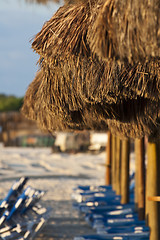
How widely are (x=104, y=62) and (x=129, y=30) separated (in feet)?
2.41

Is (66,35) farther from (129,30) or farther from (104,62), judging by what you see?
(129,30)

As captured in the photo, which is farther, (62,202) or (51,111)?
(62,202)

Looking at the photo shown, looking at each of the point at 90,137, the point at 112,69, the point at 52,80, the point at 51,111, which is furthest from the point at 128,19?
the point at 90,137

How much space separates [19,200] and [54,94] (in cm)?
178

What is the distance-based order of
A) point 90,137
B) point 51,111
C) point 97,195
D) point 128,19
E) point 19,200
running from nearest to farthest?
point 128,19 → point 51,111 → point 19,200 → point 97,195 → point 90,137

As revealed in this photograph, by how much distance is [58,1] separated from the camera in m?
4.33

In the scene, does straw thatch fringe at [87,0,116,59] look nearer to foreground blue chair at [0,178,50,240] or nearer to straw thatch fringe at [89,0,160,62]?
straw thatch fringe at [89,0,160,62]

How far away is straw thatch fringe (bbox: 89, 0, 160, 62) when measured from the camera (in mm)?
2234

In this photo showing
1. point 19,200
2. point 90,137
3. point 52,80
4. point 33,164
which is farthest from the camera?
point 90,137

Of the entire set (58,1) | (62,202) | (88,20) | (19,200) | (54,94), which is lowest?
(62,202)

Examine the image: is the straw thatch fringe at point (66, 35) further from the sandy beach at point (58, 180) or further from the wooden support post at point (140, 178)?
the sandy beach at point (58, 180)

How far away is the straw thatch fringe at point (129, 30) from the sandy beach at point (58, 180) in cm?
363

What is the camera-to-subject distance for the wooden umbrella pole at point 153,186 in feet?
14.4

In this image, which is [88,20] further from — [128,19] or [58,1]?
[58,1]
